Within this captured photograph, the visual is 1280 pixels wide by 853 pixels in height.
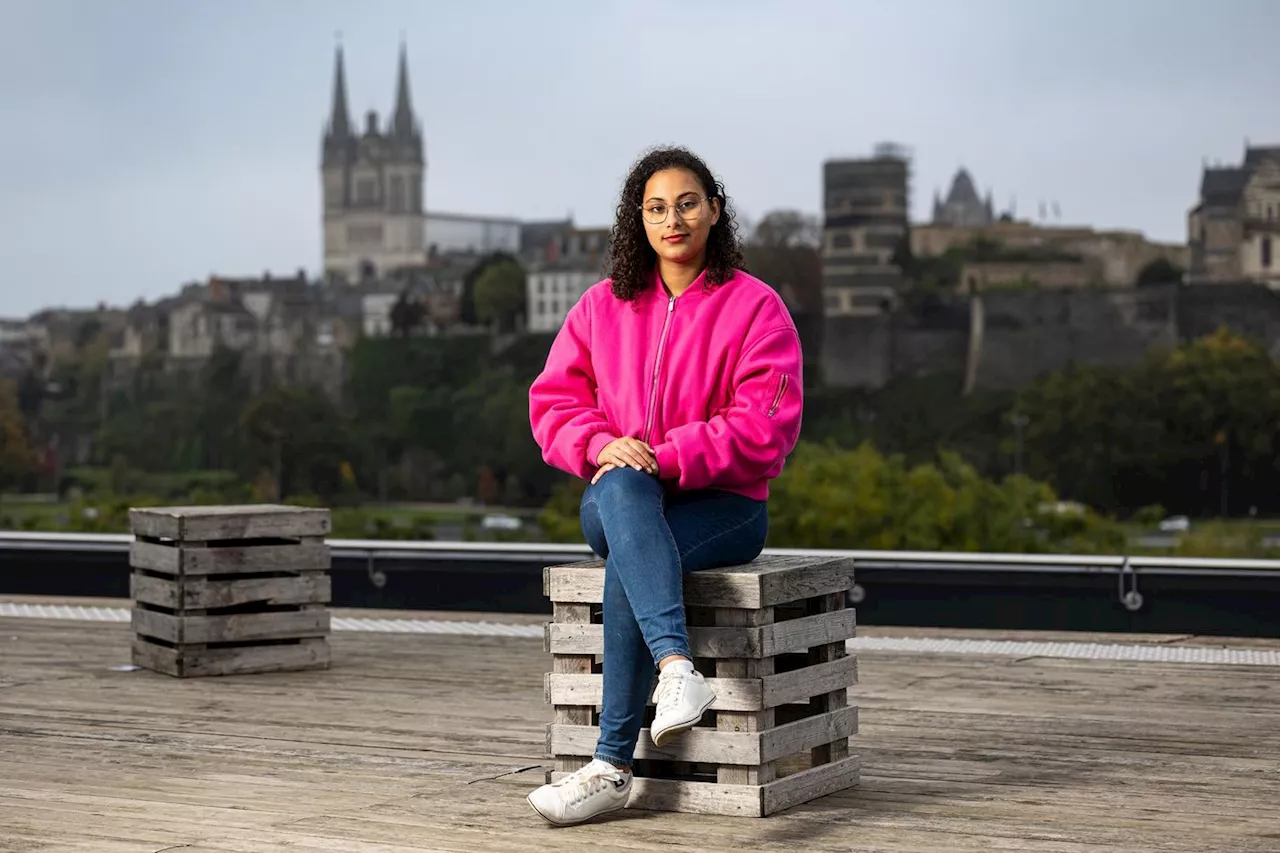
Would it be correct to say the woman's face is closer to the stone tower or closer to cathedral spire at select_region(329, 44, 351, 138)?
the stone tower

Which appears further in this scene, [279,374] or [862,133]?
[862,133]

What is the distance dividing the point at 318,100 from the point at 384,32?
9.19 m

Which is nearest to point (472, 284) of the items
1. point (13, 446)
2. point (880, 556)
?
point (13, 446)

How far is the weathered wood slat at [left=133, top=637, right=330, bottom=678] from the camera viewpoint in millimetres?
5758

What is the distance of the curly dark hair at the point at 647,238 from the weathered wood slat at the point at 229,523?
92.3 inches

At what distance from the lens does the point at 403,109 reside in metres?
143

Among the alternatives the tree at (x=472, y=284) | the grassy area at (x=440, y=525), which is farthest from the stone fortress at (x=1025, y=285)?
the tree at (x=472, y=284)

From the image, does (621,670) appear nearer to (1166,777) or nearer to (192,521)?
(1166,777)

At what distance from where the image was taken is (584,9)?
85375 mm

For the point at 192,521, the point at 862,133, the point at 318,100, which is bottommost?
the point at 192,521

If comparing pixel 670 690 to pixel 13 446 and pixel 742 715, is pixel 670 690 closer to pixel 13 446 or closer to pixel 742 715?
pixel 742 715

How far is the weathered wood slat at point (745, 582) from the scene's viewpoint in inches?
134

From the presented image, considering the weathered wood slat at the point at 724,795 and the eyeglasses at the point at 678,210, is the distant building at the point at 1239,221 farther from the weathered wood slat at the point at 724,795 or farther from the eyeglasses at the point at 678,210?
the weathered wood slat at the point at 724,795

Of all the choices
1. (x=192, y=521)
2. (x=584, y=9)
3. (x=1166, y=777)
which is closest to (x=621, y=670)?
(x=1166, y=777)
